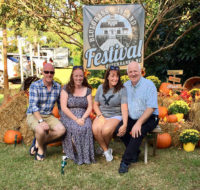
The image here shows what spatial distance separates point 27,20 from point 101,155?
5.18 m

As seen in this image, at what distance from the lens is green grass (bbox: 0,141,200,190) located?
10.2 ft

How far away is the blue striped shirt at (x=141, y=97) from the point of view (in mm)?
3625

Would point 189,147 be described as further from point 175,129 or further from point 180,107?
point 180,107

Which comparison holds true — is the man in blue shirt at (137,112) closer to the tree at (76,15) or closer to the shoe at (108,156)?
the shoe at (108,156)

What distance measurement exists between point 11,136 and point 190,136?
320cm

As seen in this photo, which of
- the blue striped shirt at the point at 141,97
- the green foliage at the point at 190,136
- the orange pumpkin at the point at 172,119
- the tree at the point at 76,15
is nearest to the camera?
the blue striped shirt at the point at 141,97

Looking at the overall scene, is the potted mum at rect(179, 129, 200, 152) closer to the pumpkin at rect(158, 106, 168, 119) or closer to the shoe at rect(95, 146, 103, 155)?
the pumpkin at rect(158, 106, 168, 119)

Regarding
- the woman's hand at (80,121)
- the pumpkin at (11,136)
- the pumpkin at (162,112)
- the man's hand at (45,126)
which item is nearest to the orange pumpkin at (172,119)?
the pumpkin at (162,112)

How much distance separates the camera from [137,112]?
374 centimetres

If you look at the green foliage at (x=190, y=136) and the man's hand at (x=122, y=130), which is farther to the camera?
the green foliage at (x=190, y=136)

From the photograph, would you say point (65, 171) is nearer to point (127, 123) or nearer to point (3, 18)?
point (127, 123)

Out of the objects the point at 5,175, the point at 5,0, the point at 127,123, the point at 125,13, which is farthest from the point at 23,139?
the point at 5,0

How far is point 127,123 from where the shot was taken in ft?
12.5

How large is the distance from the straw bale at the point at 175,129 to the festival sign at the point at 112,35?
6.95ft
